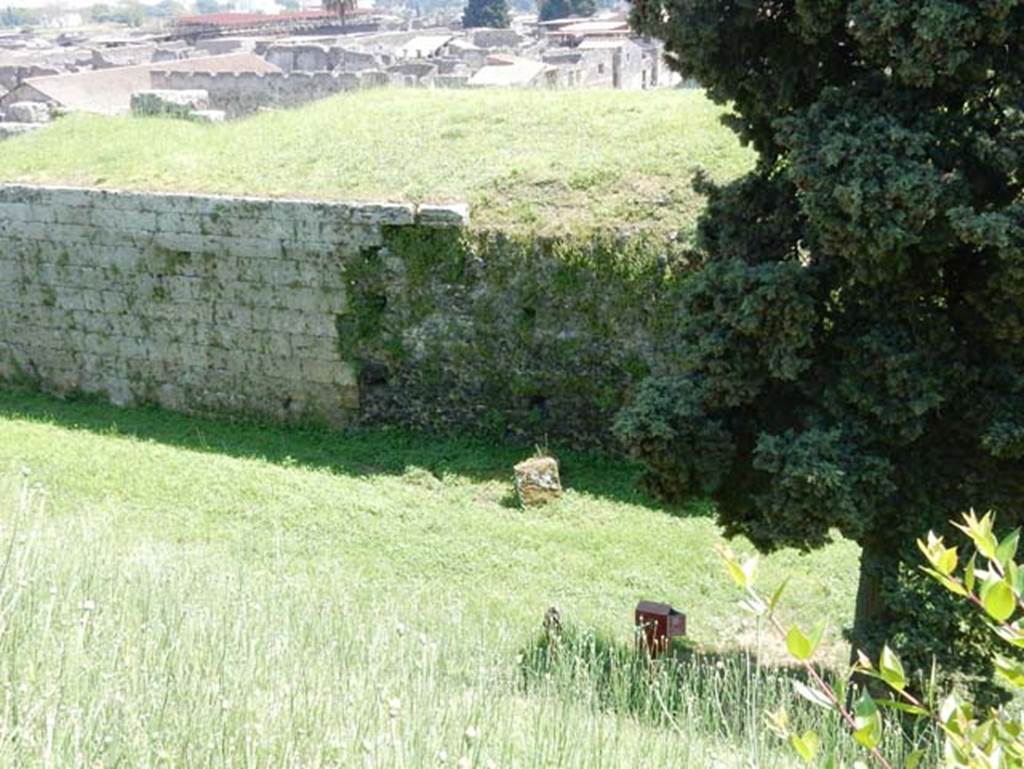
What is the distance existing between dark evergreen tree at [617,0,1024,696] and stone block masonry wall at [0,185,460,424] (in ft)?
17.0

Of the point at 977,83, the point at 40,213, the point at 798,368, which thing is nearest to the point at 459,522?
the point at 798,368

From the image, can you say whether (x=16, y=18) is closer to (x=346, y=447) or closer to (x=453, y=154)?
(x=453, y=154)

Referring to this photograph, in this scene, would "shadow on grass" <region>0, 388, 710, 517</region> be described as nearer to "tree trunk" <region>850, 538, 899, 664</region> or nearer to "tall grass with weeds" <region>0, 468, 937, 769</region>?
"tree trunk" <region>850, 538, 899, 664</region>

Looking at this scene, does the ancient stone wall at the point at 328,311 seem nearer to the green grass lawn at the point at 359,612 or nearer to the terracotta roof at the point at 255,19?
the green grass lawn at the point at 359,612

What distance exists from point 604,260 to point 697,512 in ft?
8.08

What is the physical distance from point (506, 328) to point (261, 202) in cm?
290

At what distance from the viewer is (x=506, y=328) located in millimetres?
10445

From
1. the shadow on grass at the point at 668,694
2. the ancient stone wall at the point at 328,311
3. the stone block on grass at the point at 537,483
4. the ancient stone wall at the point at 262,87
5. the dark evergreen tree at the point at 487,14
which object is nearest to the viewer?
the shadow on grass at the point at 668,694

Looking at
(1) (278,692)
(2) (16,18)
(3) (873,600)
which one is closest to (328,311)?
(3) (873,600)

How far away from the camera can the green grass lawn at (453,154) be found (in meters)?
10.5

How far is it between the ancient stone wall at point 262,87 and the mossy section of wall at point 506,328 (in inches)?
312

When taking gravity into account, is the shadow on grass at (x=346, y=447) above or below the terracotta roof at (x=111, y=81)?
below

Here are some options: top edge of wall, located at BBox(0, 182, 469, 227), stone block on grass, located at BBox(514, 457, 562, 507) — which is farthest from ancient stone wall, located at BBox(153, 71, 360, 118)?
stone block on grass, located at BBox(514, 457, 562, 507)

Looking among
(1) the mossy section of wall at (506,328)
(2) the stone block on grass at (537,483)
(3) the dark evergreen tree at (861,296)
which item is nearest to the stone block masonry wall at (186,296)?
(1) the mossy section of wall at (506,328)
